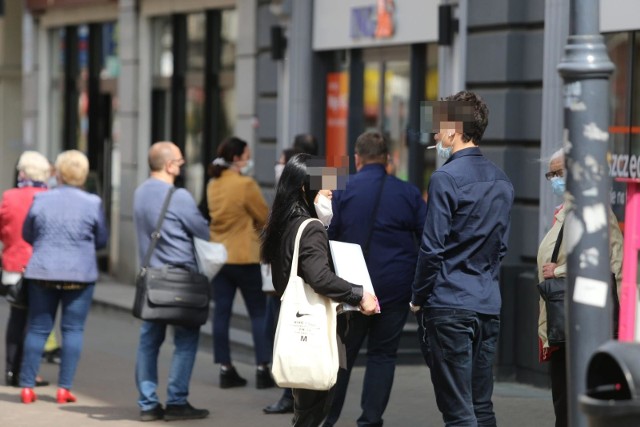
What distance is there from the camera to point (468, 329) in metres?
6.44

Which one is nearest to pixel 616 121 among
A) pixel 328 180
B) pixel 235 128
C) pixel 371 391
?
pixel 371 391

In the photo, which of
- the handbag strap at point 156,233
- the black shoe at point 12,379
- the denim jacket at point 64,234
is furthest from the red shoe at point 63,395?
the handbag strap at point 156,233

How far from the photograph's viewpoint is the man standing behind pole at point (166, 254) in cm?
901

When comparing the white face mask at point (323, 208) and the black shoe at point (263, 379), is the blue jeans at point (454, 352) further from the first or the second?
the black shoe at point (263, 379)

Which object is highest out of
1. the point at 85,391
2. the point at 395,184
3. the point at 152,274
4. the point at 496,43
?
the point at 496,43

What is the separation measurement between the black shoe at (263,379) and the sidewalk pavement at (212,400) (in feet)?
0.28

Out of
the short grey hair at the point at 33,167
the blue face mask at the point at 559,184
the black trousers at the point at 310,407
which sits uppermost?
the blue face mask at the point at 559,184

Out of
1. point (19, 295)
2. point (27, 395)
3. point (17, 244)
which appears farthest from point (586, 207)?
point (17, 244)

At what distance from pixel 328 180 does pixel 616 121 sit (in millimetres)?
3828

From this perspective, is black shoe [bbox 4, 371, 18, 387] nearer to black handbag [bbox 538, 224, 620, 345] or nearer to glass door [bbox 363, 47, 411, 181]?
glass door [bbox 363, 47, 411, 181]

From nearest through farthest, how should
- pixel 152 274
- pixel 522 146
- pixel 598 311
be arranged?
pixel 598 311 < pixel 152 274 < pixel 522 146

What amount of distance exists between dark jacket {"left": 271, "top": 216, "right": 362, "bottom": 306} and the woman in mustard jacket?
354 cm

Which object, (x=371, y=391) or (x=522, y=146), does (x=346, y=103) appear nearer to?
(x=522, y=146)

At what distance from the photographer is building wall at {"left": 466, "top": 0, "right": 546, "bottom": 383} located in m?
10.5
